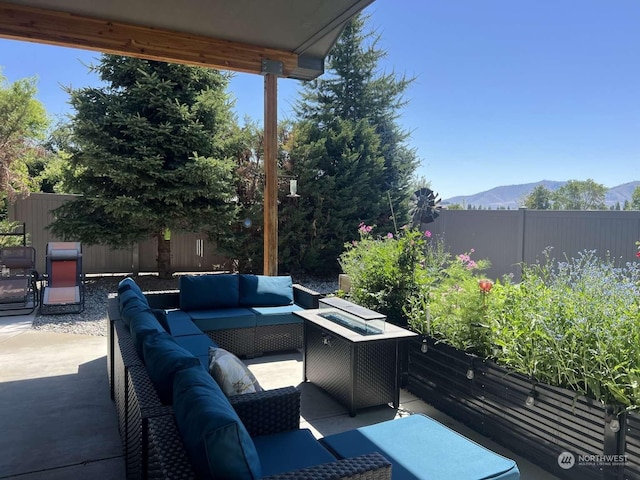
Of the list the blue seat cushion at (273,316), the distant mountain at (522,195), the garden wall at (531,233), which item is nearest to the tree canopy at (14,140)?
the blue seat cushion at (273,316)

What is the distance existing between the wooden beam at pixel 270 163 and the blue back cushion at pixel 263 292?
94 centimetres

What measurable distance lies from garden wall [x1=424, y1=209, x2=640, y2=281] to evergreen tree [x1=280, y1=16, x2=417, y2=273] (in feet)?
4.68

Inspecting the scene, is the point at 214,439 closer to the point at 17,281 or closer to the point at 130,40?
the point at 130,40

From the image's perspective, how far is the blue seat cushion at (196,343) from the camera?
132 inches

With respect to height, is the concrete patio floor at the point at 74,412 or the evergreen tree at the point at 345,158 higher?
the evergreen tree at the point at 345,158

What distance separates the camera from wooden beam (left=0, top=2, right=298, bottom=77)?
445cm

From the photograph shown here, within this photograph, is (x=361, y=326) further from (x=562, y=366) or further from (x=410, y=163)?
(x=410, y=163)

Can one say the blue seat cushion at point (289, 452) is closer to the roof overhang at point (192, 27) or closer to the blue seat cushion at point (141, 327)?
the blue seat cushion at point (141, 327)

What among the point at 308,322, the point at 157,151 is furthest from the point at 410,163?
the point at 308,322

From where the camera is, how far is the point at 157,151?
757 centimetres

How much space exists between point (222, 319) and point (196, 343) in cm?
79

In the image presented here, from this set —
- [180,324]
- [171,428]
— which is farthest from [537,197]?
[171,428]

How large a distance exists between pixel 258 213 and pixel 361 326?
562 centimetres

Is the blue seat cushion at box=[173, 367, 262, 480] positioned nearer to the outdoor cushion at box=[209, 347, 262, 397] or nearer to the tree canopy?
the outdoor cushion at box=[209, 347, 262, 397]
